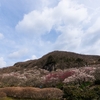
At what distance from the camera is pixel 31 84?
16000 millimetres

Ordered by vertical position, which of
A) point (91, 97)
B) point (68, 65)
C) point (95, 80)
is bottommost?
point (91, 97)

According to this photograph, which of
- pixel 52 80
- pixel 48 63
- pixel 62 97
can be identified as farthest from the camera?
pixel 48 63

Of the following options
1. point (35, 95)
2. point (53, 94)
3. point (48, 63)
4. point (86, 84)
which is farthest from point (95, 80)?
point (48, 63)

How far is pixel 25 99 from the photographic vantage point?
12.3 metres

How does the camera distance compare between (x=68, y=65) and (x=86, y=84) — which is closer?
(x=86, y=84)

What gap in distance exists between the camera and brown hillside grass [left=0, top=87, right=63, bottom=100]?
39.8ft

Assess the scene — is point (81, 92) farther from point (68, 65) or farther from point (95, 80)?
point (68, 65)

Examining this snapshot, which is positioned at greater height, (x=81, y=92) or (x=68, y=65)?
(x=68, y=65)

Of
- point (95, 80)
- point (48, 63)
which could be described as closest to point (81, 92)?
point (95, 80)

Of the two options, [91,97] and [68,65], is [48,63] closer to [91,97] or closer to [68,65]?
[68,65]

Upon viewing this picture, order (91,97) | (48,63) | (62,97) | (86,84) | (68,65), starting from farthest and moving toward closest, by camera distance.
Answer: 1. (48,63)
2. (68,65)
3. (86,84)
4. (62,97)
5. (91,97)

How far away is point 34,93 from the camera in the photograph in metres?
12.4

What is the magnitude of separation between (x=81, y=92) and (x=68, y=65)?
55.8ft

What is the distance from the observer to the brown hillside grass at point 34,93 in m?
12.1
